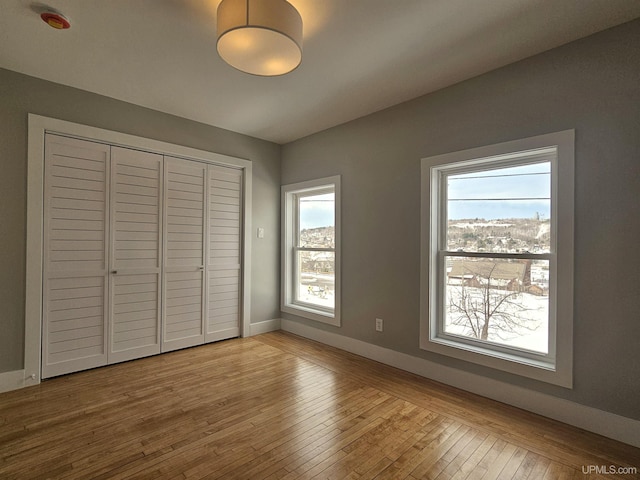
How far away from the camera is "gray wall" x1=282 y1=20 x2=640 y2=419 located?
6.65ft

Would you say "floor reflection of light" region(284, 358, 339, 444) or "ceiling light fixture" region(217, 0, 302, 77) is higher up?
"ceiling light fixture" region(217, 0, 302, 77)

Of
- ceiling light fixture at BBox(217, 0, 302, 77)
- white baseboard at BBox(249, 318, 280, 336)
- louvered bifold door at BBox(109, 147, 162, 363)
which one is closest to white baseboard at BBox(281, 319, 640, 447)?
white baseboard at BBox(249, 318, 280, 336)

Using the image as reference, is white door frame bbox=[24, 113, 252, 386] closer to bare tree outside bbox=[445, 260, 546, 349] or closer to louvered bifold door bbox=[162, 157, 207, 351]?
louvered bifold door bbox=[162, 157, 207, 351]

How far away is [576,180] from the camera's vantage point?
7.22ft

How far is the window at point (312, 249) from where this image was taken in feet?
13.0

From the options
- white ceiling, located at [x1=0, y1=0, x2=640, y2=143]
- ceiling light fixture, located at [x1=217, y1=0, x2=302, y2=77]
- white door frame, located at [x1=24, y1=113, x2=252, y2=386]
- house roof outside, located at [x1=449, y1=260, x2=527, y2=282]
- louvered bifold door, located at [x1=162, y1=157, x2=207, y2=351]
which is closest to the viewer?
ceiling light fixture, located at [x1=217, y1=0, x2=302, y2=77]

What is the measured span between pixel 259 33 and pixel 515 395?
3.04m

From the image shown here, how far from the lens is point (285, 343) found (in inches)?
156

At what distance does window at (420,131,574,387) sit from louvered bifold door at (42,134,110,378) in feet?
10.3

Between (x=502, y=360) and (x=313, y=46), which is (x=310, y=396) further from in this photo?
(x=313, y=46)

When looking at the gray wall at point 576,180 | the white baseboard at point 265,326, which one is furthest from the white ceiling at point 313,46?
the white baseboard at point 265,326

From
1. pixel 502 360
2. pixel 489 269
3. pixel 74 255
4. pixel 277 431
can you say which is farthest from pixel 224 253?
pixel 502 360

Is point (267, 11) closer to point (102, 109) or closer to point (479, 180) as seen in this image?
point (479, 180)

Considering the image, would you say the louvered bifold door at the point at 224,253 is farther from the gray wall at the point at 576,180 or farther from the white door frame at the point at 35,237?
the gray wall at the point at 576,180
